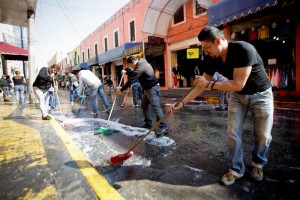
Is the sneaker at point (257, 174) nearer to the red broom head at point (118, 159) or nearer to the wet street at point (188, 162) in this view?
the wet street at point (188, 162)

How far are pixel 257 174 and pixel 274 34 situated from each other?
862 centimetres

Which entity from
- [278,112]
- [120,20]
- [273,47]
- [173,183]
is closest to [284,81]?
[273,47]

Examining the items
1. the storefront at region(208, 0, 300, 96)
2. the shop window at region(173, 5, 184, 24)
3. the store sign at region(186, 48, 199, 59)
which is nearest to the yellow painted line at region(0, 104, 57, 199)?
the storefront at region(208, 0, 300, 96)

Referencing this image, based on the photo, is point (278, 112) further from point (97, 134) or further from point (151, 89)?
point (97, 134)

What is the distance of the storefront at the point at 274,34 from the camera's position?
8.14 meters

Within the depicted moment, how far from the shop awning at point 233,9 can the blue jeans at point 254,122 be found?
631 cm

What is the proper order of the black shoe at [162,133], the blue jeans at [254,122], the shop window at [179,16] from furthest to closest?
the shop window at [179,16] → the black shoe at [162,133] → the blue jeans at [254,122]

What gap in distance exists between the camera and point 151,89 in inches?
183

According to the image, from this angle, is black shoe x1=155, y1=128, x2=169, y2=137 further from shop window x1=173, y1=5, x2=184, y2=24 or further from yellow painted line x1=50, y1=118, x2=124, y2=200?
shop window x1=173, y1=5, x2=184, y2=24

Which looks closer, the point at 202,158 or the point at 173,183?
the point at 173,183

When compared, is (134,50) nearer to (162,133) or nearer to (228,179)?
(162,133)

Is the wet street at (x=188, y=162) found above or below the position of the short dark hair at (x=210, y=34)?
below

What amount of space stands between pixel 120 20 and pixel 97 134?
19510 millimetres

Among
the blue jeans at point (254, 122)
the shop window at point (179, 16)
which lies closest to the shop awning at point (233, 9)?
the shop window at point (179, 16)
